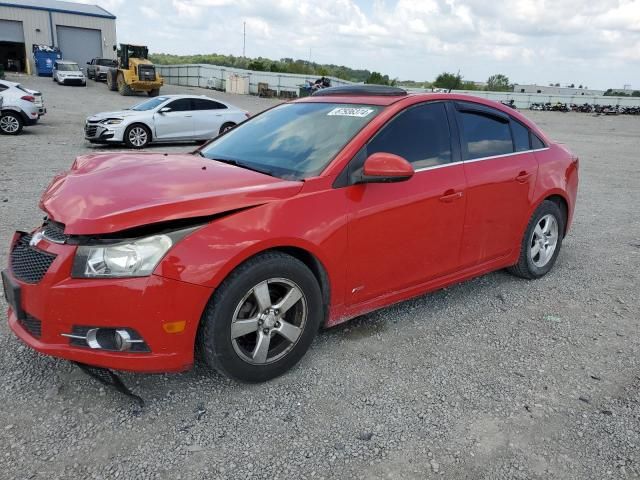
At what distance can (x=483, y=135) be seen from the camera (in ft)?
13.6

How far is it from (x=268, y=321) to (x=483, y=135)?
240 centimetres

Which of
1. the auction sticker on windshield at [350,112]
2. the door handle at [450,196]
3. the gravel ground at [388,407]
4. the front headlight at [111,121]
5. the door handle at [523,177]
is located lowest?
the gravel ground at [388,407]

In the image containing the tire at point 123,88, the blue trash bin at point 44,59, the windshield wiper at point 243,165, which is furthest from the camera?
the blue trash bin at point 44,59

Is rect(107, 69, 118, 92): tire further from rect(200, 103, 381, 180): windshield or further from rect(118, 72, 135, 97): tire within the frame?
rect(200, 103, 381, 180): windshield

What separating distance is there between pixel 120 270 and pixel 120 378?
820 mm

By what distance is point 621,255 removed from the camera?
19.0 ft

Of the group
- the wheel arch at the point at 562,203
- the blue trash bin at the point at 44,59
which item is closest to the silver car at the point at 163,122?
the wheel arch at the point at 562,203

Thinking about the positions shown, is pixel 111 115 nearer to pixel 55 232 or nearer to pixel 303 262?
pixel 55 232

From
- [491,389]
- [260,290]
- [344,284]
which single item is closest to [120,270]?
[260,290]

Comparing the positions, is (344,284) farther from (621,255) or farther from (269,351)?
(621,255)

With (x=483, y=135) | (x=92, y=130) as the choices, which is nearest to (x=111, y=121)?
(x=92, y=130)

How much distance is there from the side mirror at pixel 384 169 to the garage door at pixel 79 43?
176 ft

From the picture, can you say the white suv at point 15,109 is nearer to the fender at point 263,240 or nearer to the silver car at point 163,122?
the silver car at point 163,122

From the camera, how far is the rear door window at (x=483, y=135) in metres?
3.98
